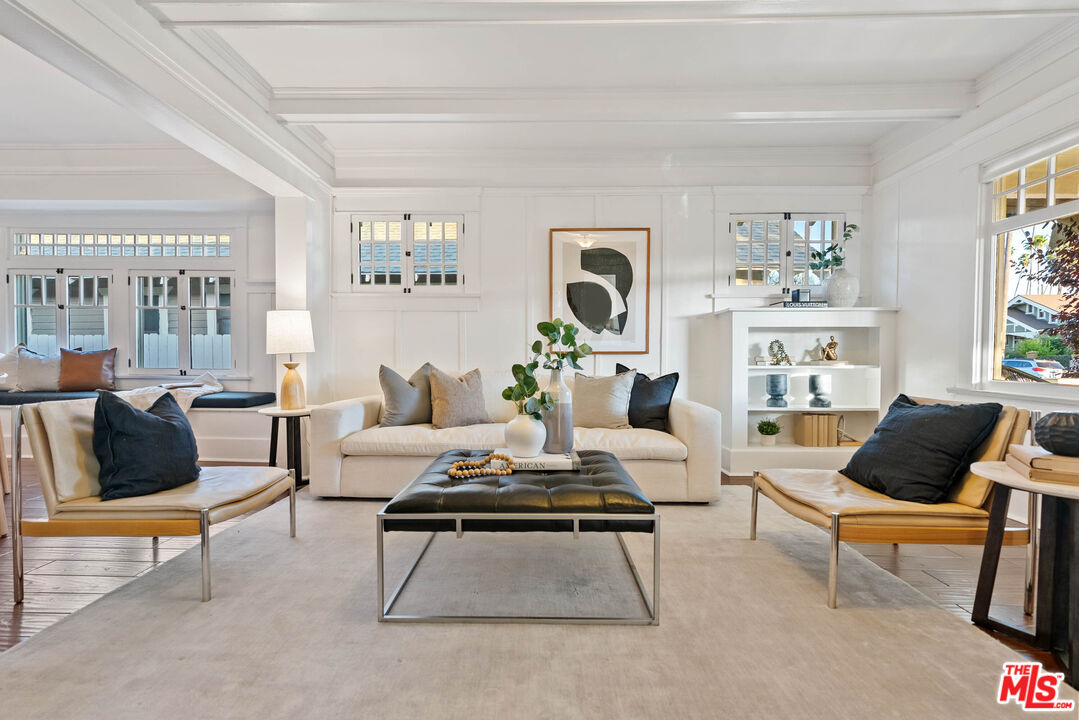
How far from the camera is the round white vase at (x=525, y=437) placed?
2.82m

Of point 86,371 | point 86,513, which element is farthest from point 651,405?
point 86,371

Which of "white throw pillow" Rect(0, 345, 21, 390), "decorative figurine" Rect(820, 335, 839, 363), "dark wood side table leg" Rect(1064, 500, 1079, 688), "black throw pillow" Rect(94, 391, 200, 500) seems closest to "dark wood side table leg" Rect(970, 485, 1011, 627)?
"dark wood side table leg" Rect(1064, 500, 1079, 688)

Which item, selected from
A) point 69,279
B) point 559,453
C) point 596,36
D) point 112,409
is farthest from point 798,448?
point 69,279

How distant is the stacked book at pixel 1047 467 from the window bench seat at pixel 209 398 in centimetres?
522

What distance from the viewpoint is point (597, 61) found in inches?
143

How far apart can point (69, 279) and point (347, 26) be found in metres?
4.83

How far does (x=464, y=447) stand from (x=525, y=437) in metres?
1.21

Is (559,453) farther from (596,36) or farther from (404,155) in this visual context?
(404,155)

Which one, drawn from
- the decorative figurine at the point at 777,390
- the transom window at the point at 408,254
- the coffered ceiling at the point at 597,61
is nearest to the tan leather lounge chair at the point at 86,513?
the coffered ceiling at the point at 597,61

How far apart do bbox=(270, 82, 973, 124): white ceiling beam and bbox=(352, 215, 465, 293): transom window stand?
129 cm

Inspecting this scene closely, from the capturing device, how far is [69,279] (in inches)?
242

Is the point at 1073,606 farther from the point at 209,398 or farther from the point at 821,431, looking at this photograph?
the point at 209,398

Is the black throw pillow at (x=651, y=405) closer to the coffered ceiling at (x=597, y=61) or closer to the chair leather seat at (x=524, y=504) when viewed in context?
the coffered ceiling at (x=597, y=61)

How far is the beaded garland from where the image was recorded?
8.66 feet
